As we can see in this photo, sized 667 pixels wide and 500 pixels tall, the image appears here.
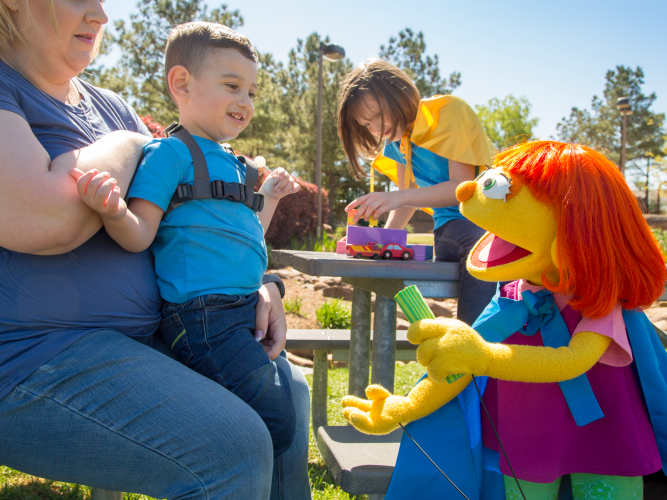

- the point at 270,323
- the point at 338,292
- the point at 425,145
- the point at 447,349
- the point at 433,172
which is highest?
the point at 425,145

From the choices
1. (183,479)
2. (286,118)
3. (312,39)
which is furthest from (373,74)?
(312,39)

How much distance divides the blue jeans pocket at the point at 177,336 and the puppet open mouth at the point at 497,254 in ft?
2.70

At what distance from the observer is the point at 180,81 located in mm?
1654

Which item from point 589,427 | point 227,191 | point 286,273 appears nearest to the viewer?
point 589,427

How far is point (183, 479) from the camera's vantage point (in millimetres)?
1140

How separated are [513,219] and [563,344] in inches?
12.8

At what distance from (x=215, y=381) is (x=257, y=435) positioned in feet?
0.81

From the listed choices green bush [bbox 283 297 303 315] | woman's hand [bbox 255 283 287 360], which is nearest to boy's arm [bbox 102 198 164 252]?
woman's hand [bbox 255 283 287 360]

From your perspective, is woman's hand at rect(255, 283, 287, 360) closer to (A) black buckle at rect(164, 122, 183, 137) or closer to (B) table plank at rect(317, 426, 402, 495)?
(B) table plank at rect(317, 426, 402, 495)

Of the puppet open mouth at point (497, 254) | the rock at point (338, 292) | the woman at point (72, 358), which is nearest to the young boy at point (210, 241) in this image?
the woman at point (72, 358)

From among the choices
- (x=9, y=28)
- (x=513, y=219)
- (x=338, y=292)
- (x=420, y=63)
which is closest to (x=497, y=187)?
(x=513, y=219)

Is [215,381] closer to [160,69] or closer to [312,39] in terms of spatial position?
[160,69]

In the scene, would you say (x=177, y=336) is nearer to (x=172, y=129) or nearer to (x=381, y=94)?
(x=172, y=129)

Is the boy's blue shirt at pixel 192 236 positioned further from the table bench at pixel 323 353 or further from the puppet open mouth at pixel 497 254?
the table bench at pixel 323 353
